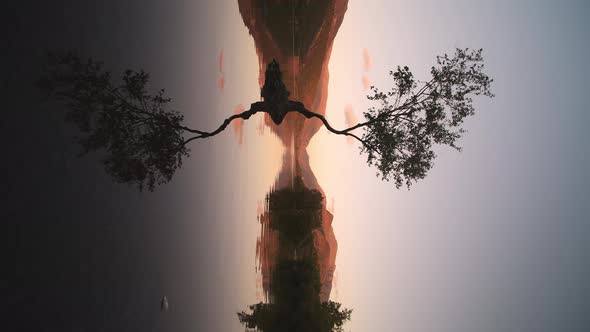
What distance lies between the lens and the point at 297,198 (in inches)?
226

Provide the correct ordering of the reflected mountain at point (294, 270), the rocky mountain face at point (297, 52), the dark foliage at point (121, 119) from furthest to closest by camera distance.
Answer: the rocky mountain face at point (297, 52) → the reflected mountain at point (294, 270) → the dark foliage at point (121, 119)

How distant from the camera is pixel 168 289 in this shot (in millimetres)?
3898

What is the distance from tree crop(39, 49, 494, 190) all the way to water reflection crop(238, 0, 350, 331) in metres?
1.16

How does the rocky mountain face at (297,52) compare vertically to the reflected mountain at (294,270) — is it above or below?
above

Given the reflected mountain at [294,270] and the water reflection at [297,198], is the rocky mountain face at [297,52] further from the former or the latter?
the reflected mountain at [294,270]

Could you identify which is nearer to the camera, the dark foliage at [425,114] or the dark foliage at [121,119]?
the dark foliage at [121,119]

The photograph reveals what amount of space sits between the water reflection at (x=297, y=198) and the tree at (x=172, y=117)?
3.80 ft

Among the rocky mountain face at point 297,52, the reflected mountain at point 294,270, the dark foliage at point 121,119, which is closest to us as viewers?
the dark foliage at point 121,119

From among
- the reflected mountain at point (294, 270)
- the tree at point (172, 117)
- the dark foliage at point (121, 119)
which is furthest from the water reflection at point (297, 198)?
the dark foliage at point (121, 119)

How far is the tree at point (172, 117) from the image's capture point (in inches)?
109

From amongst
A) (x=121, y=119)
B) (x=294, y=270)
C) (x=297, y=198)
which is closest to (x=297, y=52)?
(x=297, y=198)

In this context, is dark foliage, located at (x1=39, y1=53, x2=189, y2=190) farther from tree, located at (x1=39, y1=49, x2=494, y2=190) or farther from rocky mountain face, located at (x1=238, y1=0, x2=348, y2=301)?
rocky mountain face, located at (x1=238, y1=0, x2=348, y2=301)

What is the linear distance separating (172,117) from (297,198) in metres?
2.15

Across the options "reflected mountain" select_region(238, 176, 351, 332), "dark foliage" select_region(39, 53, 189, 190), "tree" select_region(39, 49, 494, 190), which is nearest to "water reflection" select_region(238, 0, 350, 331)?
"reflected mountain" select_region(238, 176, 351, 332)
